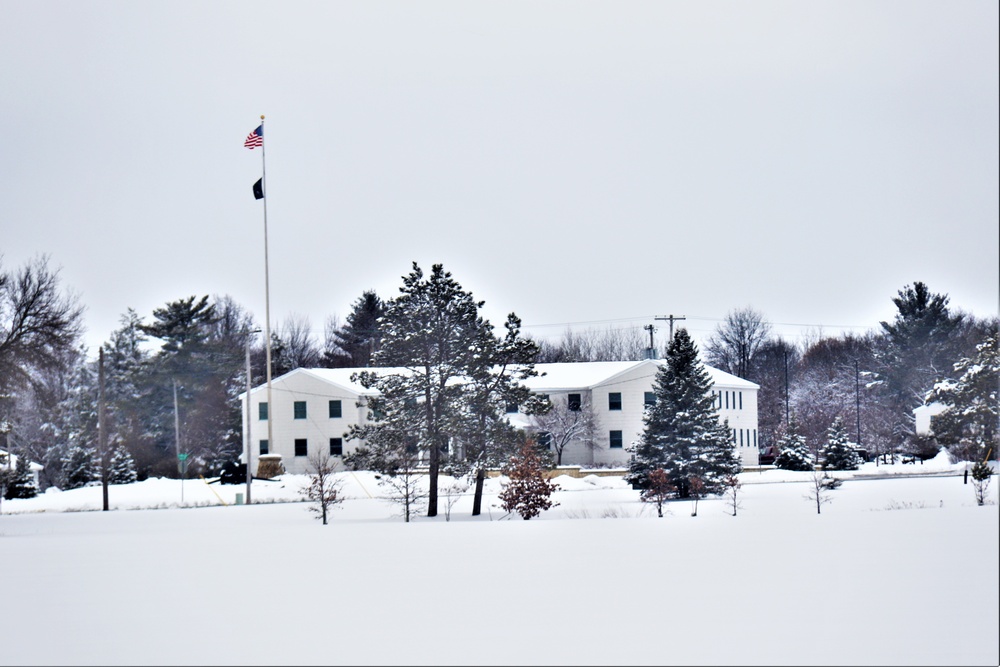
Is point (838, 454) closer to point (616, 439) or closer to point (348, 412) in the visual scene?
point (616, 439)

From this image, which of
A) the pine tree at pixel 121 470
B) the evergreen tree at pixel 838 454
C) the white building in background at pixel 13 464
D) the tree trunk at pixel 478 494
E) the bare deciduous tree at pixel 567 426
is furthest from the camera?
the bare deciduous tree at pixel 567 426

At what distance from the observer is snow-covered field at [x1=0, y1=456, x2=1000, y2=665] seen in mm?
14070

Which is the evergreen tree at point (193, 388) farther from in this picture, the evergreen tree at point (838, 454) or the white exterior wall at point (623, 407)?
the evergreen tree at point (838, 454)

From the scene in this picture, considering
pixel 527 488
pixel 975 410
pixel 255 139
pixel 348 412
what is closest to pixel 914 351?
pixel 975 410

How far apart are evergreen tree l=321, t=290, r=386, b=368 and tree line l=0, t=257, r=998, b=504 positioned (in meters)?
0.18

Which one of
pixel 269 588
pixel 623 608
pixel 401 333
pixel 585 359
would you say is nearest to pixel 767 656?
pixel 623 608

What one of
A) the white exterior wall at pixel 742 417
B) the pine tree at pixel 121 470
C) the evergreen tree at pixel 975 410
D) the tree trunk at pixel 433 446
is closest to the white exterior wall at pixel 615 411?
the white exterior wall at pixel 742 417

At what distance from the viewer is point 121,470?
67.1 metres

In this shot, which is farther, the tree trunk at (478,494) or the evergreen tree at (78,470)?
the evergreen tree at (78,470)

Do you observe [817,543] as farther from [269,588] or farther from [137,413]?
[137,413]

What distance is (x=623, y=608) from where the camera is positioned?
55.2 feet

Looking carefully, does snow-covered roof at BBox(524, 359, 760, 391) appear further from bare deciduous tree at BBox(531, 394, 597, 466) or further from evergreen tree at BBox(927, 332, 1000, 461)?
evergreen tree at BBox(927, 332, 1000, 461)

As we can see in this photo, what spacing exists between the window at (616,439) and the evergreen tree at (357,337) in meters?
32.4

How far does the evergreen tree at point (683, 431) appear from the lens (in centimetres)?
4662
